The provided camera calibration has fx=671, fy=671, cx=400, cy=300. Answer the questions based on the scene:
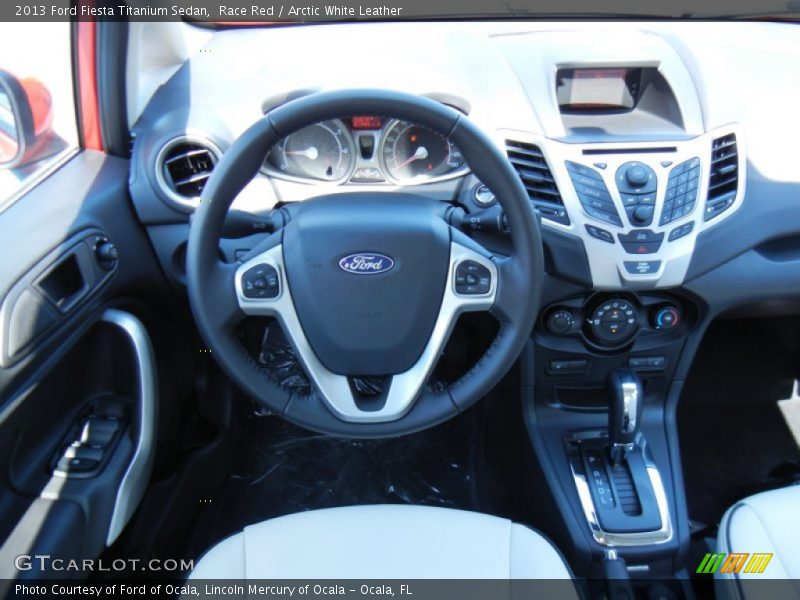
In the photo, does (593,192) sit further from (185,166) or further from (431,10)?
(185,166)

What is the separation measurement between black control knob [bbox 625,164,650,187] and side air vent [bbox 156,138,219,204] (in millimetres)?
946

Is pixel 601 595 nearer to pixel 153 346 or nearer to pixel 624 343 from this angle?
pixel 624 343

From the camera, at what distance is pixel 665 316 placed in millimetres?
1641

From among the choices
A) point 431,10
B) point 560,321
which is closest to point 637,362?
point 560,321

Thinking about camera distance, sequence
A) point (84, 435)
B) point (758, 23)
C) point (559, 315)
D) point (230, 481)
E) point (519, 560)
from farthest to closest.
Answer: point (230, 481)
point (758, 23)
point (559, 315)
point (84, 435)
point (519, 560)

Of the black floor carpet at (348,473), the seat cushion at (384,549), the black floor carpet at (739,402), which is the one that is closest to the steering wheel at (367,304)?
the seat cushion at (384,549)

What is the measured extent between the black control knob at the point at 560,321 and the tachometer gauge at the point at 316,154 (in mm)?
611

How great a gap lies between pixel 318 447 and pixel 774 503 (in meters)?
1.40

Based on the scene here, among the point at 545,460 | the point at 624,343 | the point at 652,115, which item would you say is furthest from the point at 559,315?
the point at 652,115

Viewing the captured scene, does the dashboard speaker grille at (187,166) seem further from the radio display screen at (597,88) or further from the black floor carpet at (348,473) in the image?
the black floor carpet at (348,473)

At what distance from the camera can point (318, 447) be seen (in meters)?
2.27

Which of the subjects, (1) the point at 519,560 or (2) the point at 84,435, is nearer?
(1) the point at 519,560

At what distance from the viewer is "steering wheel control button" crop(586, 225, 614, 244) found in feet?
4.86

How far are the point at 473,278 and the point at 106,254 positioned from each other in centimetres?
85
